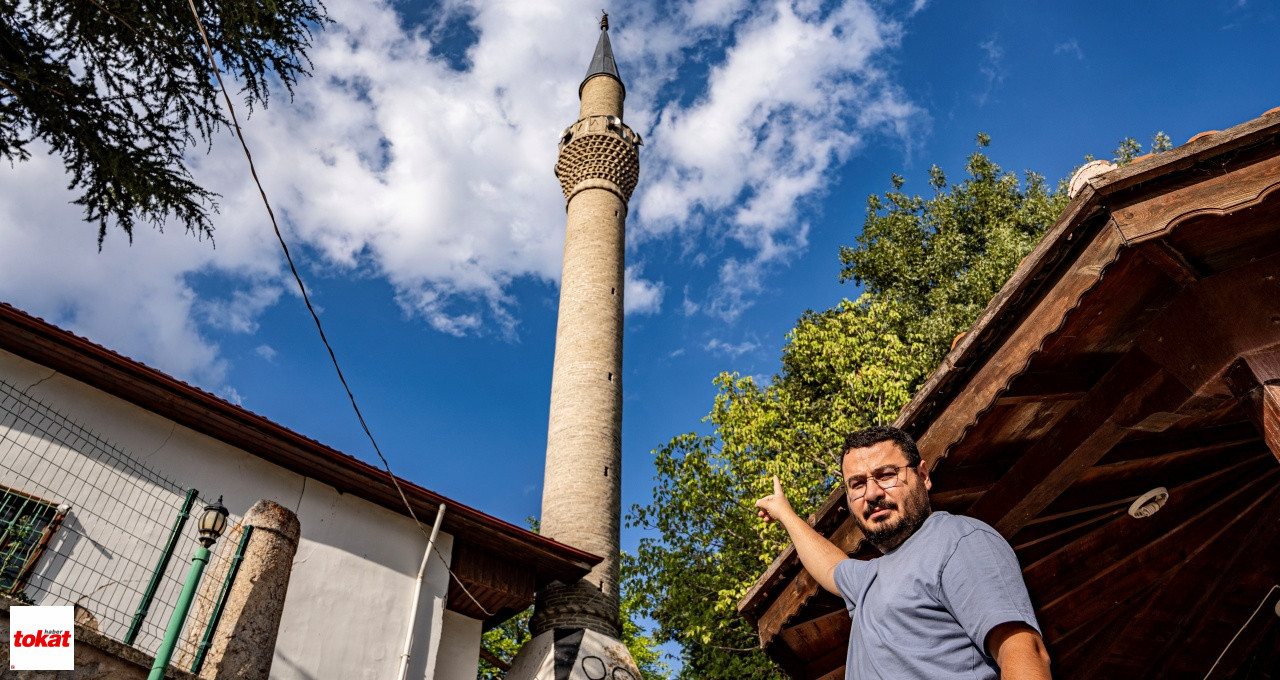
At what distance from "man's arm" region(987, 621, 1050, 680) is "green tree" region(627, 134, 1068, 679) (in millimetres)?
13228

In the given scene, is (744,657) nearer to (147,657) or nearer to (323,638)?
(323,638)

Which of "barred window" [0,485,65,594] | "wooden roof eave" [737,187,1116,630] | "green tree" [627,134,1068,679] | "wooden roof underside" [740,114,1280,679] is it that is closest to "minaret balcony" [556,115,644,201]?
"green tree" [627,134,1068,679]

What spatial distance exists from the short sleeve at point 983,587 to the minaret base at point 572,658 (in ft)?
30.9

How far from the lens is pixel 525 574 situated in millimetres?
11016

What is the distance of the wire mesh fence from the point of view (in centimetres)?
679

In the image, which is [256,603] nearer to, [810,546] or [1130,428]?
[810,546]

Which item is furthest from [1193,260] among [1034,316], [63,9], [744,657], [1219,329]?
[744,657]

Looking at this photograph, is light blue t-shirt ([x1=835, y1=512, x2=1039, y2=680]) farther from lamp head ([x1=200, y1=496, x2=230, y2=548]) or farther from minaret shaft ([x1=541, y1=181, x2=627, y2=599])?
minaret shaft ([x1=541, y1=181, x2=627, y2=599])

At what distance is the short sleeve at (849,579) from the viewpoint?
7.51 feet

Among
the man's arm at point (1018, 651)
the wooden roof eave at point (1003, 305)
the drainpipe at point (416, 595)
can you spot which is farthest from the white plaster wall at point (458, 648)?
the man's arm at point (1018, 651)

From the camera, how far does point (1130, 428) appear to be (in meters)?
3.53

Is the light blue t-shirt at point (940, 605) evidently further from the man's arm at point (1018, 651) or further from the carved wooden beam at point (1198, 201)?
the carved wooden beam at point (1198, 201)

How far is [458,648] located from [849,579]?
9.39 metres

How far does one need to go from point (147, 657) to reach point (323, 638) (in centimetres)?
339
